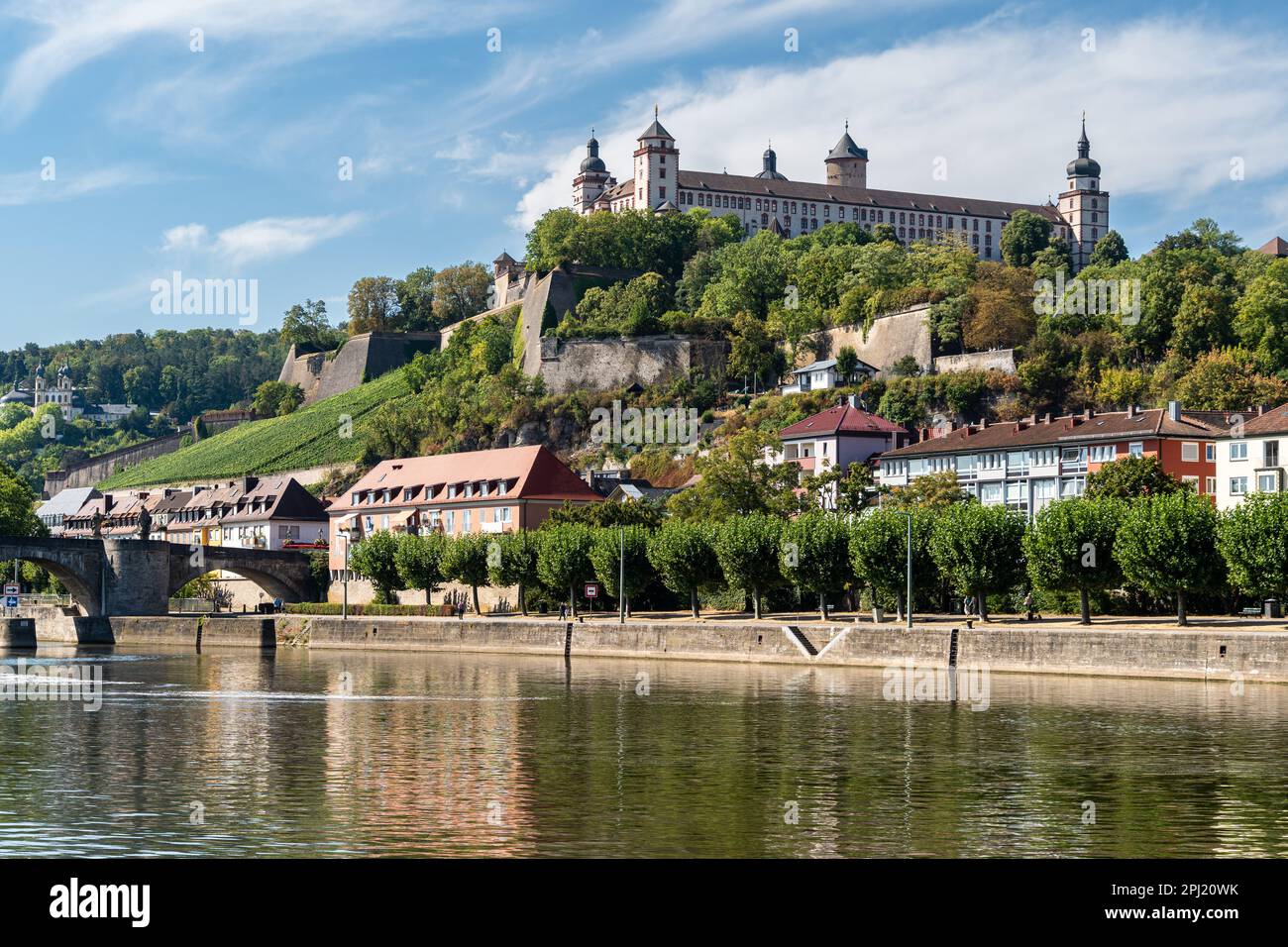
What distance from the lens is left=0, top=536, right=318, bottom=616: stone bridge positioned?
9169 cm

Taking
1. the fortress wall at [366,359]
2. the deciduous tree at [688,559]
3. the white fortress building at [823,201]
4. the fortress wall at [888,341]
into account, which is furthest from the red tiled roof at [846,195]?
the deciduous tree at [688,559]

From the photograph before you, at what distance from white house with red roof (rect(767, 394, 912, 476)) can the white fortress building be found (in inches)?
2844

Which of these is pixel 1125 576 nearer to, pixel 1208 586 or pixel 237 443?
pixel 1208 586

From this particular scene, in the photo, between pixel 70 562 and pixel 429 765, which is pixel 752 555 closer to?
pixel 429 765

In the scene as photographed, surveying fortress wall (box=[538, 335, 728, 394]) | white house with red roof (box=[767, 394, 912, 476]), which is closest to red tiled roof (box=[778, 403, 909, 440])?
white house with red roof (box=[767, 394, 912, 476])

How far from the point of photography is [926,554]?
65.8 metres

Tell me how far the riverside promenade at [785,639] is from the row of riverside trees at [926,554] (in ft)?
5.60

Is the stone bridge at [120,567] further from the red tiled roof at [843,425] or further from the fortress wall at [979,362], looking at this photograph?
the fortress wall at [979,362]

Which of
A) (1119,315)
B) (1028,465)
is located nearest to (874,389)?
(1119,315)

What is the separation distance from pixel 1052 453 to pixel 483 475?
35.9 m

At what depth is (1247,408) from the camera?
9456cm

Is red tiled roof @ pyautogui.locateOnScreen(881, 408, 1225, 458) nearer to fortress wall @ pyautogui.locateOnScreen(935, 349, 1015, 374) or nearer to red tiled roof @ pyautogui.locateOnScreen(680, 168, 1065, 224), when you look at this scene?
fortress wall @ pyautogui.locateOnScreen(935, 349, 1015, 374)
